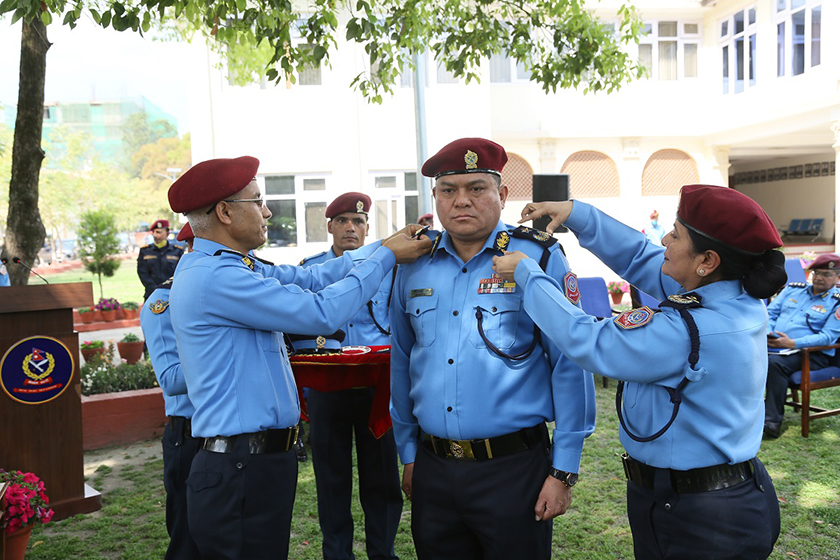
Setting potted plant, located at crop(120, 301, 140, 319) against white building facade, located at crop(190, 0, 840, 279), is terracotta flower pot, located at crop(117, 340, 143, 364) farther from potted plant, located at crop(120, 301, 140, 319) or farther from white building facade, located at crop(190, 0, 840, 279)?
white building facade, located at crop(190, 0, 840, 279)

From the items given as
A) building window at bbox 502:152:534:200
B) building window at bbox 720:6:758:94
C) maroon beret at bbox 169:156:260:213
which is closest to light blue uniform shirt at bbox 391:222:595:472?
maroon beret at bbox 169:156:260:213

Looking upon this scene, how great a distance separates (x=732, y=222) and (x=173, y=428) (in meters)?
2.72

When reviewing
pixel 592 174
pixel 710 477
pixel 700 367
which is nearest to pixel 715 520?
pixel 710 477

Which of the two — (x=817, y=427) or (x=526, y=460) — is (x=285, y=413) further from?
(x=817, y=427)

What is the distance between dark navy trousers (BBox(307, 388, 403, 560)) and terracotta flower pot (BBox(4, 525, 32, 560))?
165cm

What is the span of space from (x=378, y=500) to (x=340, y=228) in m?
1.76

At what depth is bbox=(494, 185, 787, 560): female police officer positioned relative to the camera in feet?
6.59

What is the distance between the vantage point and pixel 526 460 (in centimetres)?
237

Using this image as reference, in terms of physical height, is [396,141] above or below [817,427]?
above

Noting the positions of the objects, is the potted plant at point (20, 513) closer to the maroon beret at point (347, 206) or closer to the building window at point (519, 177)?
the maroon beret at point (347, 206)

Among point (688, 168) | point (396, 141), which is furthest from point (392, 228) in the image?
point (688, 168)

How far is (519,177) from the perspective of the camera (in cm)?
2012

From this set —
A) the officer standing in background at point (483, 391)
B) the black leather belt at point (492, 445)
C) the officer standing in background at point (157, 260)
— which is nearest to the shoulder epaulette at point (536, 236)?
the officer standing in background at point (483, 391)

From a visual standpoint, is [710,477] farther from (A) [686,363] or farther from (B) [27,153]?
(B) [27,153]
